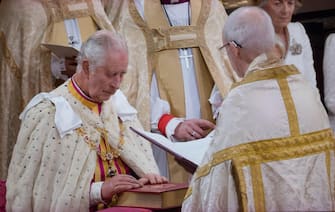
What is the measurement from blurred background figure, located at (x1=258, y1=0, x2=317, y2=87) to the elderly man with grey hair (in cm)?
177

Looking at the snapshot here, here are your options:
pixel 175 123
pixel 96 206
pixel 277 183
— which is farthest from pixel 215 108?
pixel 277 183

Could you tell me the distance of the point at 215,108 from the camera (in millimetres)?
4887

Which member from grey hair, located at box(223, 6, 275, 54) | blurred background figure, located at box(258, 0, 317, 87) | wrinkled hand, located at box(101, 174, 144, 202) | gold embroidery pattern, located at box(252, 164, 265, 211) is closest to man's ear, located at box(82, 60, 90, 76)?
wrinkled hand, located at box(101, 174, 144, 202)

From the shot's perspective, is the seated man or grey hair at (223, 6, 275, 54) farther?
the seated man

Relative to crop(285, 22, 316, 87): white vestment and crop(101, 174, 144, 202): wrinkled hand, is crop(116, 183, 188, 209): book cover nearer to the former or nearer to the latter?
crop(101, 174, 144, 202): wrinkled hand

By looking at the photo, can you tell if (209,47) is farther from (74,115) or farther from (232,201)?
(232,201)

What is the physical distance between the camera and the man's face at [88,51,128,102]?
3.73m

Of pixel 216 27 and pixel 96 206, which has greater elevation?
pixel 216 27

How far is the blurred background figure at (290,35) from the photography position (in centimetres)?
507

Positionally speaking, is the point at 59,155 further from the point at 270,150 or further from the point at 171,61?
the point at 171,61

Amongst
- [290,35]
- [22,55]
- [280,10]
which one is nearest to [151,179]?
[22,55]

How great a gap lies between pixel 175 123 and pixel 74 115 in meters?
1.01

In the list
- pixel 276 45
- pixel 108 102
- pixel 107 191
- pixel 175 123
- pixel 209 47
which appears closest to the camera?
pixel 276 45

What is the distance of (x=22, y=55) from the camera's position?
4.88m
